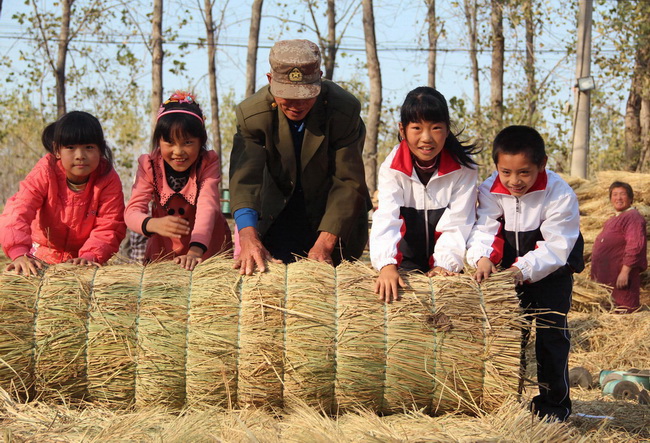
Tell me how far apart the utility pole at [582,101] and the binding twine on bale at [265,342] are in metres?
10.7

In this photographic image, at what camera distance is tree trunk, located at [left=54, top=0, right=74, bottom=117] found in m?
15.1

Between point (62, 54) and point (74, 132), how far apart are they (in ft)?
38.6

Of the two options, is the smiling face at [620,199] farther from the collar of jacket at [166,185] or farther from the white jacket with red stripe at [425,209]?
the collar of jacket at [166,185]

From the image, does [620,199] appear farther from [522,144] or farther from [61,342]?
[61,342]

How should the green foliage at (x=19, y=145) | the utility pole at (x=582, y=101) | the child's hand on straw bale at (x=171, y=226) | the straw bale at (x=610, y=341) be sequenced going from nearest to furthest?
1. the child's hand on straw bale at (x=171, y=226)
2. the straw bale at (x=610, y=341)
3. the utility pole at (x=582, y=101)
4. the green foliage at (x=19, y=145)

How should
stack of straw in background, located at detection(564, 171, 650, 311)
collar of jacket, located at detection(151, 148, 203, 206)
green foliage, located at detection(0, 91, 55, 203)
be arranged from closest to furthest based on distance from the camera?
collar of jacket, located at detection(151, 148, 203, 206)
stack of straw in background, located at detection(564, 171, 650, 311)
green foliage, located at detection(0, 91, 55, 203)

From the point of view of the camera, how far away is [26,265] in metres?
3.88

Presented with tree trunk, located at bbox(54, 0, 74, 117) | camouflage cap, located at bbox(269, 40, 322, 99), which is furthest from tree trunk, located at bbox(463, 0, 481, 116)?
camouflage cap, located at bbox(269, 40, 322, 99)

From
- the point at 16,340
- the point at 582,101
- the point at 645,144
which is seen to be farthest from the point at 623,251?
the point at 645,144

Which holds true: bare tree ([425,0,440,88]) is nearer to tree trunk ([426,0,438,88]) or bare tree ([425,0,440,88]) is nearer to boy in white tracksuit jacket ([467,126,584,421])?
tree trunk ([426,0,438,88])

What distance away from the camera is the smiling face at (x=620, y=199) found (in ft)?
30.0

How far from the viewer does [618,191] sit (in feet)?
30.0

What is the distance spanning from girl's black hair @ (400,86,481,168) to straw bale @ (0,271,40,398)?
2.28 metres

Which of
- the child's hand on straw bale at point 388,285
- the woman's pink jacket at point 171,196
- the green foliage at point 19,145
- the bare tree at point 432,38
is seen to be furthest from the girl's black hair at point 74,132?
the green foliage at point 19,145
